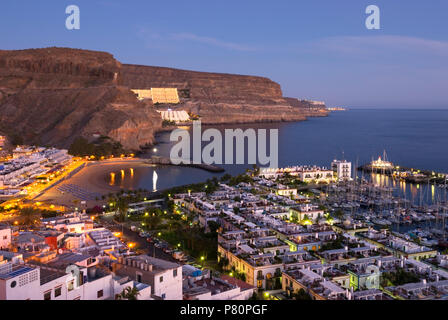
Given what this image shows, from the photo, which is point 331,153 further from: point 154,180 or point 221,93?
point 221,93

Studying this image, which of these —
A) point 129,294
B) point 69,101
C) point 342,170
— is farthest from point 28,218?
point 69,101

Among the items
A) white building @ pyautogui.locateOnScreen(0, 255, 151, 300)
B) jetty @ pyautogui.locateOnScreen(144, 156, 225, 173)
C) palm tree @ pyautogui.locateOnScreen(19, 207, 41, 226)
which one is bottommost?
palm tree @ pyautogui.locateOnScreen(19, 207, 41, 226)

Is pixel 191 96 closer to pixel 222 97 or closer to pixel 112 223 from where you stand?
pixel 222 97

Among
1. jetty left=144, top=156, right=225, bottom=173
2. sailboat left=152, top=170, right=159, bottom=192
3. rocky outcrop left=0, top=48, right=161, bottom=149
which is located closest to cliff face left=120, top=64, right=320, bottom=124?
rocky outcrop left=0, top=48, right=161, bottom=149

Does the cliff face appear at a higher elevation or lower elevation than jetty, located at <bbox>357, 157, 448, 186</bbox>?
higher

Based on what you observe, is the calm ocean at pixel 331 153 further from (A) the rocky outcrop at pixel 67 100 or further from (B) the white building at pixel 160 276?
(B) the white building at pixel 160 276

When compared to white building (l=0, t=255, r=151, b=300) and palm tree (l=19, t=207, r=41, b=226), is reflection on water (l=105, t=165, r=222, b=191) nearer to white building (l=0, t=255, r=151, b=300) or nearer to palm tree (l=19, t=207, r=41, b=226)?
palm tree (l=19, t=207, r=41, b=226)
